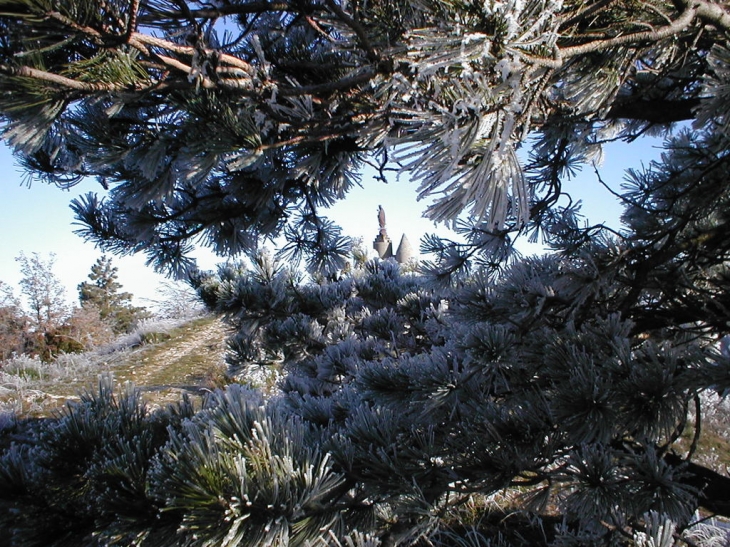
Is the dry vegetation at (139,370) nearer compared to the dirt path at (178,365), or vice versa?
the dry vegetation at (139,370)

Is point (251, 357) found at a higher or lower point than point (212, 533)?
higher

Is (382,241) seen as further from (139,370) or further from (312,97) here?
(312,97)

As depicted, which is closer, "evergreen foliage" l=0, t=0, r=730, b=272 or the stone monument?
"evergreen foliage" l=0, t=0, r=730, b=272

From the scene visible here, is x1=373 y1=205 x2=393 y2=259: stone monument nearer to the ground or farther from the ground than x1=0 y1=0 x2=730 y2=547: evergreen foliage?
farther from the ground

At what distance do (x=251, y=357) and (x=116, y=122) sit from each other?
249cm

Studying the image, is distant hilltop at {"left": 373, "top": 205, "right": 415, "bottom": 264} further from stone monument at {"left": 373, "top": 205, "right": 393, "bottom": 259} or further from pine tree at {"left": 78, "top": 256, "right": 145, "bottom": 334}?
pine tree at {"left": 78, "top": 256, "right": 145, "bottom": 334}

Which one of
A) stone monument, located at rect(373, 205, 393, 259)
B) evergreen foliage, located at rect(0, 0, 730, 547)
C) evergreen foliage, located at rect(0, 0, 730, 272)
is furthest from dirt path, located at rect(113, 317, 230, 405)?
stone monument, located at rect(373, 205, 393, 259)

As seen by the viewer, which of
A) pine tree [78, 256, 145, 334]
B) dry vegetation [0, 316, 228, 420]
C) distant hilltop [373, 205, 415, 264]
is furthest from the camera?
distant hilltop [373, 205, 415, 264]

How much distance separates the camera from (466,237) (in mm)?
2350

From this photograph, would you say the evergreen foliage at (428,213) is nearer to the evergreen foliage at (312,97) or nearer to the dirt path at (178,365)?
the evergreen foliage at (312,97)

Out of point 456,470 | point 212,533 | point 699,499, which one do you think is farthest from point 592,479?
point 212,533

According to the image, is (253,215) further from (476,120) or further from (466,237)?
(476,120)

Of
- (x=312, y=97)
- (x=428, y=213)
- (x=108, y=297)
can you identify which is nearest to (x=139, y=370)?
(x=312, y=97)

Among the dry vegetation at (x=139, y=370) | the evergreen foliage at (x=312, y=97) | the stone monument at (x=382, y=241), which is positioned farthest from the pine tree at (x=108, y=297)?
the evergreen foliage at (x=312, y=97)
